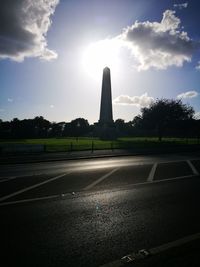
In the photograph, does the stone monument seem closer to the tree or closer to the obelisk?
the obelisk

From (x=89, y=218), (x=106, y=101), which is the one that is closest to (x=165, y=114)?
(x=106, y=101)

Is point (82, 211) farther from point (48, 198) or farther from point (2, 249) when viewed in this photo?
point (2, 249)

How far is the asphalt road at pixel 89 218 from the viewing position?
434 cm

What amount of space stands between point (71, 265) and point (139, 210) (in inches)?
121

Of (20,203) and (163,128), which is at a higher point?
(163,128)

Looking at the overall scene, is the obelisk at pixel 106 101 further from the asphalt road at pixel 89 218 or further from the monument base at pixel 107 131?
the asphalt road at pixel 89 218

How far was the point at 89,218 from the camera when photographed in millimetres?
6027

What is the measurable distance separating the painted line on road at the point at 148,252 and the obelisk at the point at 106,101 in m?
56.2

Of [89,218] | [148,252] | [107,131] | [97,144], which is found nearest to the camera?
[148,252]

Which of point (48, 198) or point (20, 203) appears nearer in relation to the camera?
point (20, 203)

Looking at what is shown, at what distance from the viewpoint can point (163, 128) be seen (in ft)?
189

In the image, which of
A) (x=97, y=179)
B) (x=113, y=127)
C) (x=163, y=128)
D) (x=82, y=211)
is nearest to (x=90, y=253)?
(x=82, y=211)

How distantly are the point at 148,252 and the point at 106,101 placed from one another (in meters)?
57.9

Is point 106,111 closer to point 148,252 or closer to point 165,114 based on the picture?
point 165,114
